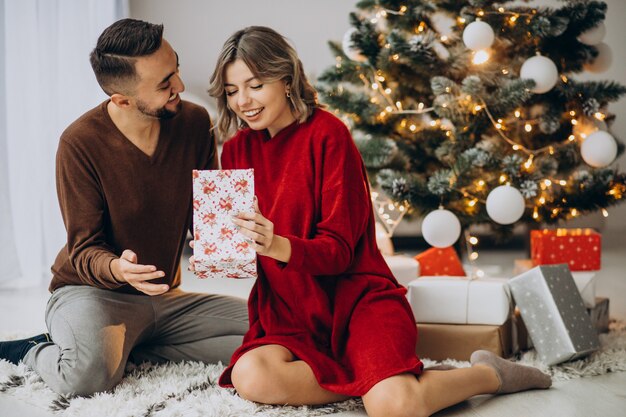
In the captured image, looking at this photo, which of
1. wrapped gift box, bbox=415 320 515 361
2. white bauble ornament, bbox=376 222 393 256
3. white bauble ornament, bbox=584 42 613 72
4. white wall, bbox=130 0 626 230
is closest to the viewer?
wrapped gift box, bbox=415 320 515 361

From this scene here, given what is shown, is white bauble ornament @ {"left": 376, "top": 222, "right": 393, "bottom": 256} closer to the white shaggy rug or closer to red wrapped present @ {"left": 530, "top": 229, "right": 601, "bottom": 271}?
red wrapped present @ {"left": 530, "top": 229, "right": 601, "bottom": 271}

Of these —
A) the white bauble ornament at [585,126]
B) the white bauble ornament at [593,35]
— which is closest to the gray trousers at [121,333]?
the white bauble ornament at [585,126]

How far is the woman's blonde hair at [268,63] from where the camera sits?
167cm

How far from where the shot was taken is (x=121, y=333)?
1848mm

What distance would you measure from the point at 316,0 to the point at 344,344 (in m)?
3.53

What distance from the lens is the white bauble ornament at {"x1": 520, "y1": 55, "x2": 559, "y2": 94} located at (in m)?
2.51

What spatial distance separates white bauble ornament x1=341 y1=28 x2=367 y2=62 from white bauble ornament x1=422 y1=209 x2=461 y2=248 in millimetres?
746

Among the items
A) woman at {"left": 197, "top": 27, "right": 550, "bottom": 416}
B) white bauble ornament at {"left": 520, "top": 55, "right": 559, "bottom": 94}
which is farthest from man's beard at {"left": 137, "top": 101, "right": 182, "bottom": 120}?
white bauble ornament at {"left": 520, "top": 55, "right": 559, "bottom": 94}

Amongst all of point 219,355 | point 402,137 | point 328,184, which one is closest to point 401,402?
point 328,184

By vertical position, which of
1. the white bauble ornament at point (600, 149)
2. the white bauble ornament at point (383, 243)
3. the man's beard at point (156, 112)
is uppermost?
the man's beard at point (156, 112)

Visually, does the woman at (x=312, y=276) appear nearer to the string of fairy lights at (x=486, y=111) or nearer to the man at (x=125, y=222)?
the man at (x=125, y=222)

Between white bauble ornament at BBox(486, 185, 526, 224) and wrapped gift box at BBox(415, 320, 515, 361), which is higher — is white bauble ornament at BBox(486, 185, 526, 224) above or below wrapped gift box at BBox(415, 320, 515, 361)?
above

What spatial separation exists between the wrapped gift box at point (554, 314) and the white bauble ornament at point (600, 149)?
22.7 inches

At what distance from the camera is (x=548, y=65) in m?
2.51
